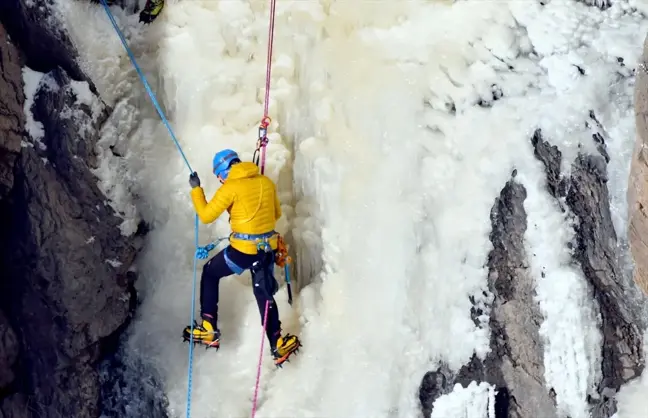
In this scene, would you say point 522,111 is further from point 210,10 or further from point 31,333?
point 31,333

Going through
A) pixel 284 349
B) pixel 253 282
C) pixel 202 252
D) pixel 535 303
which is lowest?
pixel 284 349

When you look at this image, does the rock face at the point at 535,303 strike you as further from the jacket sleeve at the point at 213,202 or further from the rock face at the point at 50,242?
the rock face at the point at 50,242

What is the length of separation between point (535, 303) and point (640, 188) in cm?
80

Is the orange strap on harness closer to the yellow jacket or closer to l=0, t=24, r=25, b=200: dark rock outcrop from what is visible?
the yellow jacket

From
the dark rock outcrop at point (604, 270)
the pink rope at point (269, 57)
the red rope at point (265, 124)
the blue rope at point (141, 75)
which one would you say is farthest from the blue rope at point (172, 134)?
the dark rock outcrop at point (604, 270)

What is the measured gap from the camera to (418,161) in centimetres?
368

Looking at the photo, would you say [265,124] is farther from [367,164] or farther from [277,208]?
[367,164]

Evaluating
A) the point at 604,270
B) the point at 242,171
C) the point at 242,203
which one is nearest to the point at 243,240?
the point at 242,203

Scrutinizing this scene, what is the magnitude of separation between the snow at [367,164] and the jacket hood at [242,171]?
0.38m

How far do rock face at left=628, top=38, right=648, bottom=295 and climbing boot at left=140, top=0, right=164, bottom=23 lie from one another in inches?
113

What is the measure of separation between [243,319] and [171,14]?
2014 mm

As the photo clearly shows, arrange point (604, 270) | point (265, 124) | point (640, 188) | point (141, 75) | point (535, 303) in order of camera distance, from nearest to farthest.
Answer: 1. point (640, 188)
2. point (604, 270)
3. point (535, 303)
4. point (265, 124)
5. point (141, 75)

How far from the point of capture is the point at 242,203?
11.8 feet

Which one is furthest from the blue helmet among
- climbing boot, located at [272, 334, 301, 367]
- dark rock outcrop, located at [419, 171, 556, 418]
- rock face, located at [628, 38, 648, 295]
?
rock face, located at [628, 38, 648, 295]
